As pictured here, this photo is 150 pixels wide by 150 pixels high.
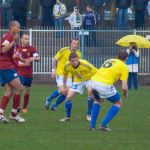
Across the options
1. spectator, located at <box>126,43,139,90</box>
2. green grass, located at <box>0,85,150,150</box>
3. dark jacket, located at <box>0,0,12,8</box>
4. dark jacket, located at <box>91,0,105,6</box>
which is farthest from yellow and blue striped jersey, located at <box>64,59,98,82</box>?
dark jacket, located at <box>91,0,105,6</box>

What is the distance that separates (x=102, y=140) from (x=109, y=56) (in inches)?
717

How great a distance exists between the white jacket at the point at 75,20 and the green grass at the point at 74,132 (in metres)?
13.3

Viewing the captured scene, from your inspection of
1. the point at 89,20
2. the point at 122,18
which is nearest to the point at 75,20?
the point at 89,20

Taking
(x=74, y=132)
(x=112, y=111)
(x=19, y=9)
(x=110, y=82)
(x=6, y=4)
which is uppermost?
(x=6, y=4)

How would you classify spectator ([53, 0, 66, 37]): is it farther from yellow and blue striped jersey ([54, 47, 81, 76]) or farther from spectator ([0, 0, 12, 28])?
yellow and blue striped jersey ([54, 47, 81, 76])

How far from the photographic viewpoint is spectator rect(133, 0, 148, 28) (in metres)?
34.5

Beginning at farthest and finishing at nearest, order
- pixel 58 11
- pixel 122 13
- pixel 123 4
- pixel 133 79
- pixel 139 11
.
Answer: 1. pixel 139 11
2. pixel 58 11
3. pixel 122 13
4. pixel 123 4
5. pixel 133 79

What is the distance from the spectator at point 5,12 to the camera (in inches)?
1332

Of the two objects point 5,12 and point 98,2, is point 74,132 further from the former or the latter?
point 98,2

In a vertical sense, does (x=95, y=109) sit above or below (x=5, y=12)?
below

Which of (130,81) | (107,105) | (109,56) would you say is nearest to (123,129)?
(107,105)

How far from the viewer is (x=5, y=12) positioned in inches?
1348

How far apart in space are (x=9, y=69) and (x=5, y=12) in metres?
18.0

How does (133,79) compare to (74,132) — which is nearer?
(74,132)
